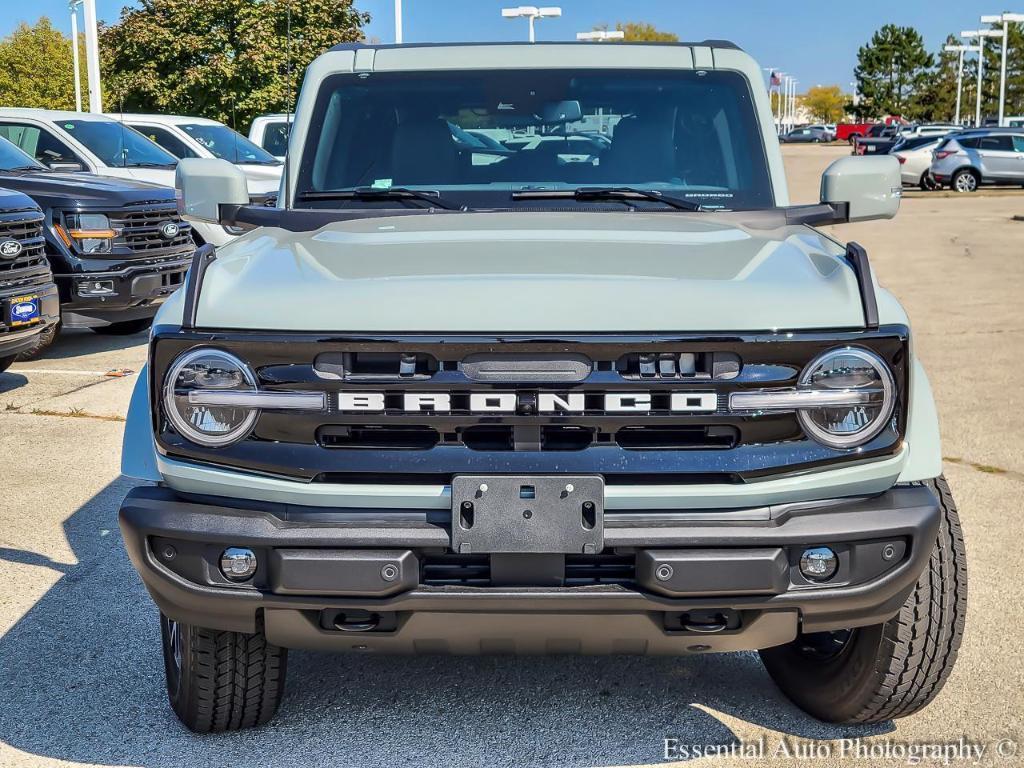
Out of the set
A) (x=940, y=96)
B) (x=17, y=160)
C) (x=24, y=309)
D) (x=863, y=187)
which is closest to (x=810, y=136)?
(x=940, y=96)

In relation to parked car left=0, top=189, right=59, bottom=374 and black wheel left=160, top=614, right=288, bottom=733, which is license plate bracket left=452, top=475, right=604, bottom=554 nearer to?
black wheel left=160, top=614, right=288, bottom=733

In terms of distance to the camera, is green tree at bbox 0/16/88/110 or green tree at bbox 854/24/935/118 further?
green tree at bbox 854/24/935/118

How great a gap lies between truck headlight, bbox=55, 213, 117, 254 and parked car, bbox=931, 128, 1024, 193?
27.8 metres

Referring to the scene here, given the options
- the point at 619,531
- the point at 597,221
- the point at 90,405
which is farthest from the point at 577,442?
the point at 90,405

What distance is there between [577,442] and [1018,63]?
364 feet

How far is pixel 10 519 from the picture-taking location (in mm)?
5492

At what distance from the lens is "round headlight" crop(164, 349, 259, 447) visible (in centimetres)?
277

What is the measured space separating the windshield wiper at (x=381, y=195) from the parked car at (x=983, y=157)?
3169 cm

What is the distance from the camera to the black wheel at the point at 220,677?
3.16 meters

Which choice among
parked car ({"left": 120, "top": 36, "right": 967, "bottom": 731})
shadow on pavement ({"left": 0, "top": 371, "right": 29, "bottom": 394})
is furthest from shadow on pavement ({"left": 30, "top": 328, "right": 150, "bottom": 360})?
parked car ({"left": 120, "top": 36, "right": 967, "bottom": 731})

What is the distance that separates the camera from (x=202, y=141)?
15195 mm

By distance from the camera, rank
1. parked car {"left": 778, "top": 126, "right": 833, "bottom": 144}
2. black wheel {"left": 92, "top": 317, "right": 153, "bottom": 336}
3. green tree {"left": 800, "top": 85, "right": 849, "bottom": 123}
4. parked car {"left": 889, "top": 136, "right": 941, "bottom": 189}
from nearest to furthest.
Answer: black wheel {"left": 92, "top": 317, "right": 153, "bottom": 336} → parked car {"left": 889, "top": 136, "right": 941, "bottom": 189} → parked car {"left": 778, "top": 126, "right": 833, "bottom": 144} → green tree {"left": 800, "top": 85, "right": 849, "bottom": 123}

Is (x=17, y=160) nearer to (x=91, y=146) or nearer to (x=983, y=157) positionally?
(x=91, y=146)

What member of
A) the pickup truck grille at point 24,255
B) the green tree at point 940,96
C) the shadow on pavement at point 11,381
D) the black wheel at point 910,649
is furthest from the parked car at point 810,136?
the black wheel at point 910,649
